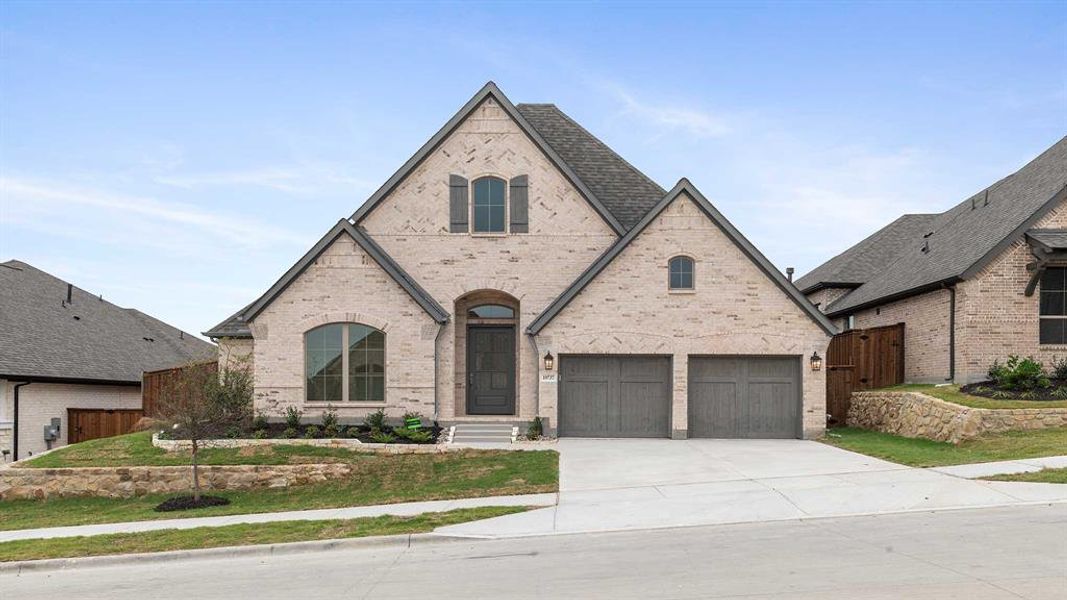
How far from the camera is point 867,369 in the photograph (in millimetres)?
25000

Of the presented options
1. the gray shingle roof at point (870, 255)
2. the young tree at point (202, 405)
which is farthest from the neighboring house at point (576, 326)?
the gray shingle roof at point (870, 255)

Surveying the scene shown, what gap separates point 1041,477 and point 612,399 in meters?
9.94

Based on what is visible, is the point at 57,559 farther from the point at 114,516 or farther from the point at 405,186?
the point at 405,186

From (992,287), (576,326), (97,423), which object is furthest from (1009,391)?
(97,423)

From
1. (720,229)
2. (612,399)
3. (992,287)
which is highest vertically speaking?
(720,229)

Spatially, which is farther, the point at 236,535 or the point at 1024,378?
the point at 1024,378

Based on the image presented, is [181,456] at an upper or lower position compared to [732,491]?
lower

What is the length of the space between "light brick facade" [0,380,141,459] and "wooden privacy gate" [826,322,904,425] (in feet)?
78.0

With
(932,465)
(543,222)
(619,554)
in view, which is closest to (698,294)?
(543,222)

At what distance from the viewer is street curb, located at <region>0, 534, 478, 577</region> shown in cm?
1060

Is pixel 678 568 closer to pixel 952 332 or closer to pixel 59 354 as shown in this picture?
pixel 952 332

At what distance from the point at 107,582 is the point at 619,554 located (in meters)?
5.95

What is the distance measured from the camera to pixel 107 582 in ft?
31.4

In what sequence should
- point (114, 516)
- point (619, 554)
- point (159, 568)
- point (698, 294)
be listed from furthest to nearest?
point (698, 294) < point (114, 516) < point (159, 568) < point (619, 554)
